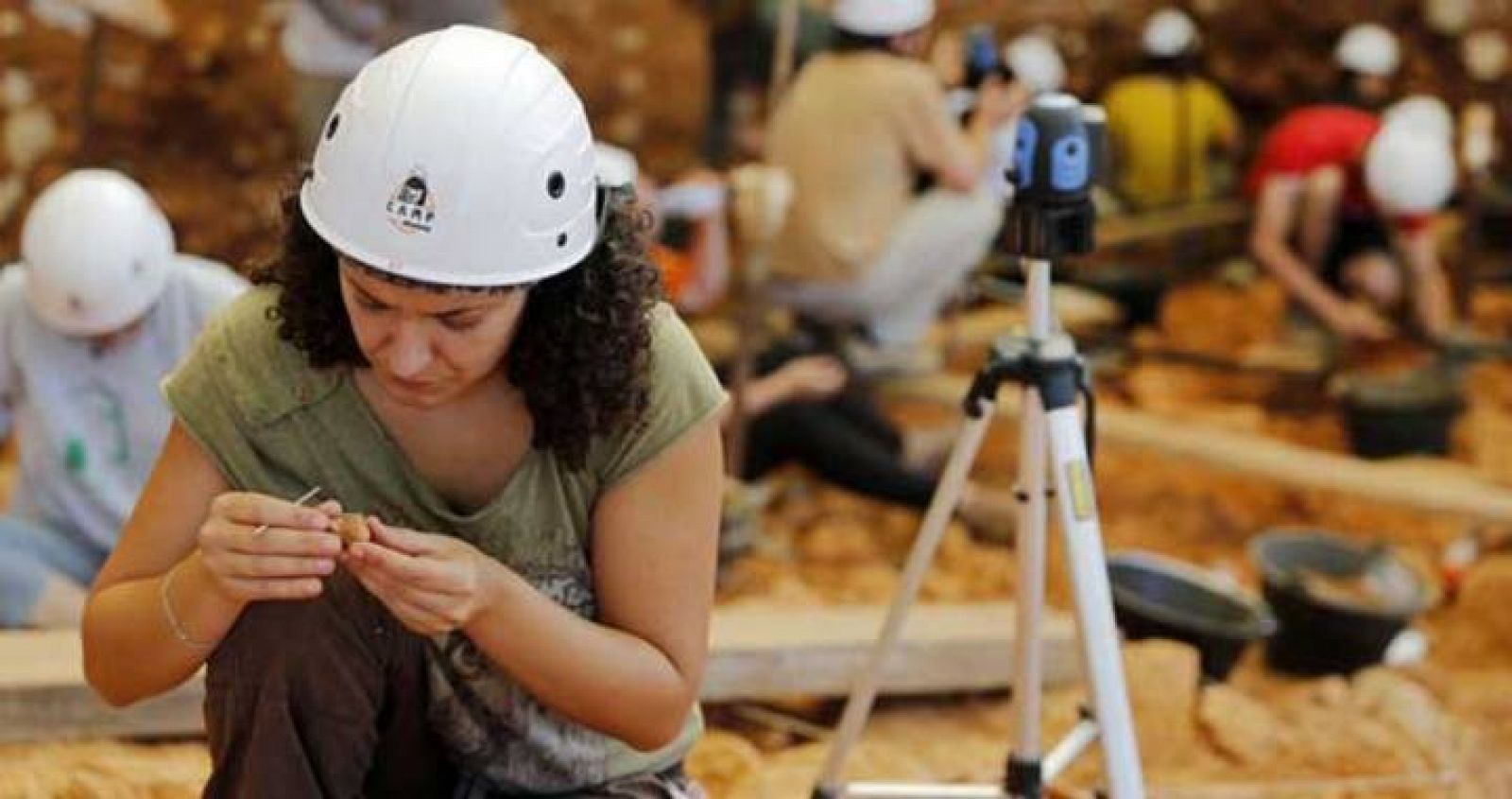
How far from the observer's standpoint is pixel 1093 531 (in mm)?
2818

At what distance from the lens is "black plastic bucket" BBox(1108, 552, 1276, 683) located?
4.04 m

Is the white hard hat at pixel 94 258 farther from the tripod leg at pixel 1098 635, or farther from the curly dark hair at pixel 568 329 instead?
the tripod leg at pixel 1098 635

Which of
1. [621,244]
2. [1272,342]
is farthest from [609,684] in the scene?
[1272,342]

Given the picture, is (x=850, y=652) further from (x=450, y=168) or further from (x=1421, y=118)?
(x=1421, y=118)

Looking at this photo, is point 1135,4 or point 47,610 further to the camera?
point 1135,4

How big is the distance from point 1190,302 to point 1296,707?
382cm

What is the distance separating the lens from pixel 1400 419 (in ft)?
19.3

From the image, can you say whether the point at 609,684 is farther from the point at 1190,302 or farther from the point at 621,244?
the point at 1190,302

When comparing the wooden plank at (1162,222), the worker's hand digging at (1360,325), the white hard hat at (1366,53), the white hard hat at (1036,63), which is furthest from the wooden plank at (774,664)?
the white hard hat at (1366,53)

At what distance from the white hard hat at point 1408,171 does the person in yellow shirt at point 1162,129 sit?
1.55 meters

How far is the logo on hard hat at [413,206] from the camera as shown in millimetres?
2010

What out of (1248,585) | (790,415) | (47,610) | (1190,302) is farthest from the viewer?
(1190,302)

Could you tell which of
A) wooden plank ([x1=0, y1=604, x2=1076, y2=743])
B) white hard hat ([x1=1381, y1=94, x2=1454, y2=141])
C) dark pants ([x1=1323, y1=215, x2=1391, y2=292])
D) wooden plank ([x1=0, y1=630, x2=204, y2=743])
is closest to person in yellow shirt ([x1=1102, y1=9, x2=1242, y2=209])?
white hard hat ([x1=1381, y1=94, x2=1454, y2=141])

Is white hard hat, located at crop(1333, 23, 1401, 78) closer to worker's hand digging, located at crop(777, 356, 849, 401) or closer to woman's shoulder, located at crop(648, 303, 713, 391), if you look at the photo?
worker's hand digging, located at crop(777, 356, 849, 401)
